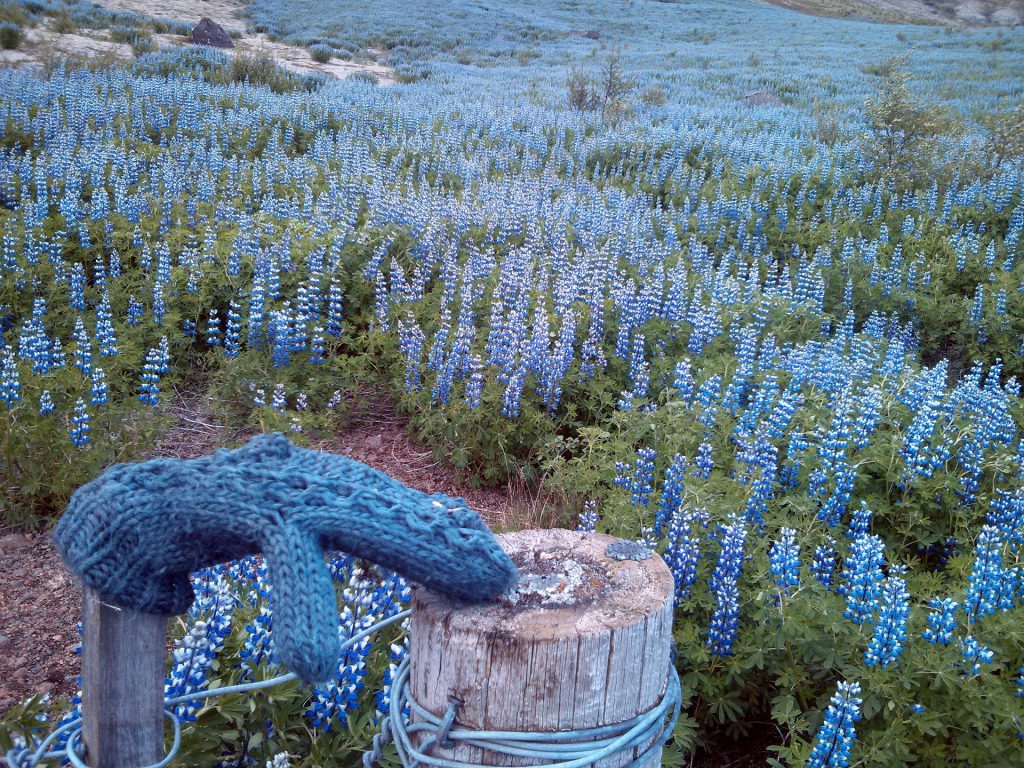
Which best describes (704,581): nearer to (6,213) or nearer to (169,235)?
(169,235)

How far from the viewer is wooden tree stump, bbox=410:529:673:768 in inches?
62.1

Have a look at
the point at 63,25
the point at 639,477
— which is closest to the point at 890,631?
→ the point at 639,477

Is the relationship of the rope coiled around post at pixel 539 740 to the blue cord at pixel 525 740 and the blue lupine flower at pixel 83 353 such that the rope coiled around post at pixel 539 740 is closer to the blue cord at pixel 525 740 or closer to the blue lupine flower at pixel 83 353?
the blue cord at pixel 525 740

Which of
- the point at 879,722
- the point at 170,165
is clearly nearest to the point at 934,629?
the point at 879,722

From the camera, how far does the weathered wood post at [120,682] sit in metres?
1.59

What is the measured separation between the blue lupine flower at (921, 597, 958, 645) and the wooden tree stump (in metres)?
1.49

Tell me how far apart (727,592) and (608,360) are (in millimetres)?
2783

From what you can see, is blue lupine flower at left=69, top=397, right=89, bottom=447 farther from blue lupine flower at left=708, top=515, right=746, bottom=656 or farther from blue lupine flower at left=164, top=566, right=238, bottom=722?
blue lupine flower at left=708, top=515, right=746, bottom=656

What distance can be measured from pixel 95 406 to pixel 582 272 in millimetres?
3393

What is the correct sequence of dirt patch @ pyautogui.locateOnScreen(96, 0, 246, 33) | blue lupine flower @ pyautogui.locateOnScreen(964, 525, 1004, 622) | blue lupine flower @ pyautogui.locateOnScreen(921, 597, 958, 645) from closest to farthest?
blue lupine flower @ pyautogui.locateOnScreen(921, 597, 958, 645) < blue lupine flower @ pyautogui.locateOnScreen(964, 525, 1004, 622) < dirt patch @ pyautogui.locateOnScreen(96, 0, 246, 33)

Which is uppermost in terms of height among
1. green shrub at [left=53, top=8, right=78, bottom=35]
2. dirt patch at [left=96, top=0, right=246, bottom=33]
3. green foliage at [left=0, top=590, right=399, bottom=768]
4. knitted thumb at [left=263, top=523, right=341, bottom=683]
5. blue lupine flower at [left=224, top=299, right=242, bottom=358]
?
dirt patch at [left=96, top=0, right=246, bottom=33]

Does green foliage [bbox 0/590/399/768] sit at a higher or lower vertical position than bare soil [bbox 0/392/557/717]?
higher

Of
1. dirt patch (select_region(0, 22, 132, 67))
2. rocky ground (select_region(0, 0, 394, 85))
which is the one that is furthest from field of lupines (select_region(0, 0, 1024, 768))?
rocky ground (select_region(0, 0, 394, 85))

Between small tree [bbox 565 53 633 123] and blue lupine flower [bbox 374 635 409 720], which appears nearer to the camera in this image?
blue lupine flower [bbox 374 635 409 720]
